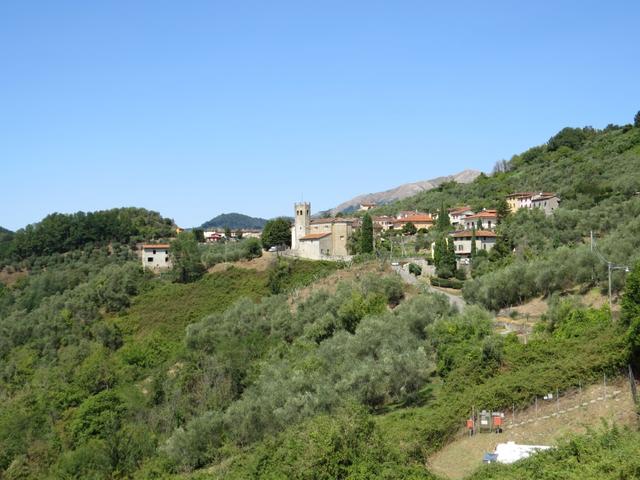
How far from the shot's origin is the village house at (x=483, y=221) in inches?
2474

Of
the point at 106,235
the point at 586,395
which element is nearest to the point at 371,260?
the point at 586,395

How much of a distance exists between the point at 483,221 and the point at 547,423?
45439mm

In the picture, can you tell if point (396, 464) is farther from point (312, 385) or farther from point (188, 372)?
point (188, 372)

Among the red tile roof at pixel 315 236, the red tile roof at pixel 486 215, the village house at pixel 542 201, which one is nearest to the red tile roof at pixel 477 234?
the village house at pixel 542 201

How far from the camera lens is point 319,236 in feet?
216

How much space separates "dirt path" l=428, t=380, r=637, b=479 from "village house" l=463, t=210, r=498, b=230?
133ft

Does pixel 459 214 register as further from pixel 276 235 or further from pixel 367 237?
pixel 276 235

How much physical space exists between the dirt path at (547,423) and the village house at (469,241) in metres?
33.6

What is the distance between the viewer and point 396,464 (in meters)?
17.2

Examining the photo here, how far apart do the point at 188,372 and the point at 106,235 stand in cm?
5588

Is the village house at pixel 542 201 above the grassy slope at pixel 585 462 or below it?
above

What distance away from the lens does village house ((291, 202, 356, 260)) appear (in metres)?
65.9

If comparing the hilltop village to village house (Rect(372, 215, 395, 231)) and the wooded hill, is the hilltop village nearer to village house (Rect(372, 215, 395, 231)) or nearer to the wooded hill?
village house (Rect(372, 215, 395, 231))

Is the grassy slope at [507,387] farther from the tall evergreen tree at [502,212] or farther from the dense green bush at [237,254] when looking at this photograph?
the dense green bush at [237,254]
